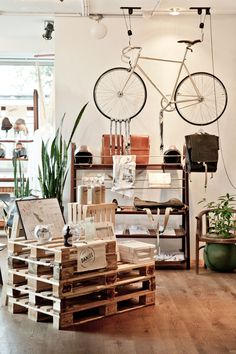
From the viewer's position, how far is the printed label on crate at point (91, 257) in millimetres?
3977

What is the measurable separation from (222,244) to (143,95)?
193 cm

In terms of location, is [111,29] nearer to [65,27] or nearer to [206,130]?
[65,27]

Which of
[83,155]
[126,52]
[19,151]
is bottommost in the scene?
[83,155]

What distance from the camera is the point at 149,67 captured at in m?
6.39

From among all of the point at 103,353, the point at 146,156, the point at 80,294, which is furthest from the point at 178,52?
the point at 103,353

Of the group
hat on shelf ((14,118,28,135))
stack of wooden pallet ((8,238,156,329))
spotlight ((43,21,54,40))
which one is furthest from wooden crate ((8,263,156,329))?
hat on shelf ((14,118,28,135))

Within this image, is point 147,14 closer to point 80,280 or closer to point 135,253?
point 135,253

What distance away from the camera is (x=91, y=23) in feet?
20.9

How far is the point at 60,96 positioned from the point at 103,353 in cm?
366

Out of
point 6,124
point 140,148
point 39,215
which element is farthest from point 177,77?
point 39,215

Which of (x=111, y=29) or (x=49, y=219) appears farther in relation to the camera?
(x=111, y=29)

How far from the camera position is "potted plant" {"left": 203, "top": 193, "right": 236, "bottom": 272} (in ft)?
18.6

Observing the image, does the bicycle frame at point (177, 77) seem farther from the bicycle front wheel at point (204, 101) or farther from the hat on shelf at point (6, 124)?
the hat on shelf at point (6, 124)

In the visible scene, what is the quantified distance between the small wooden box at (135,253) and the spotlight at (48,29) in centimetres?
320
